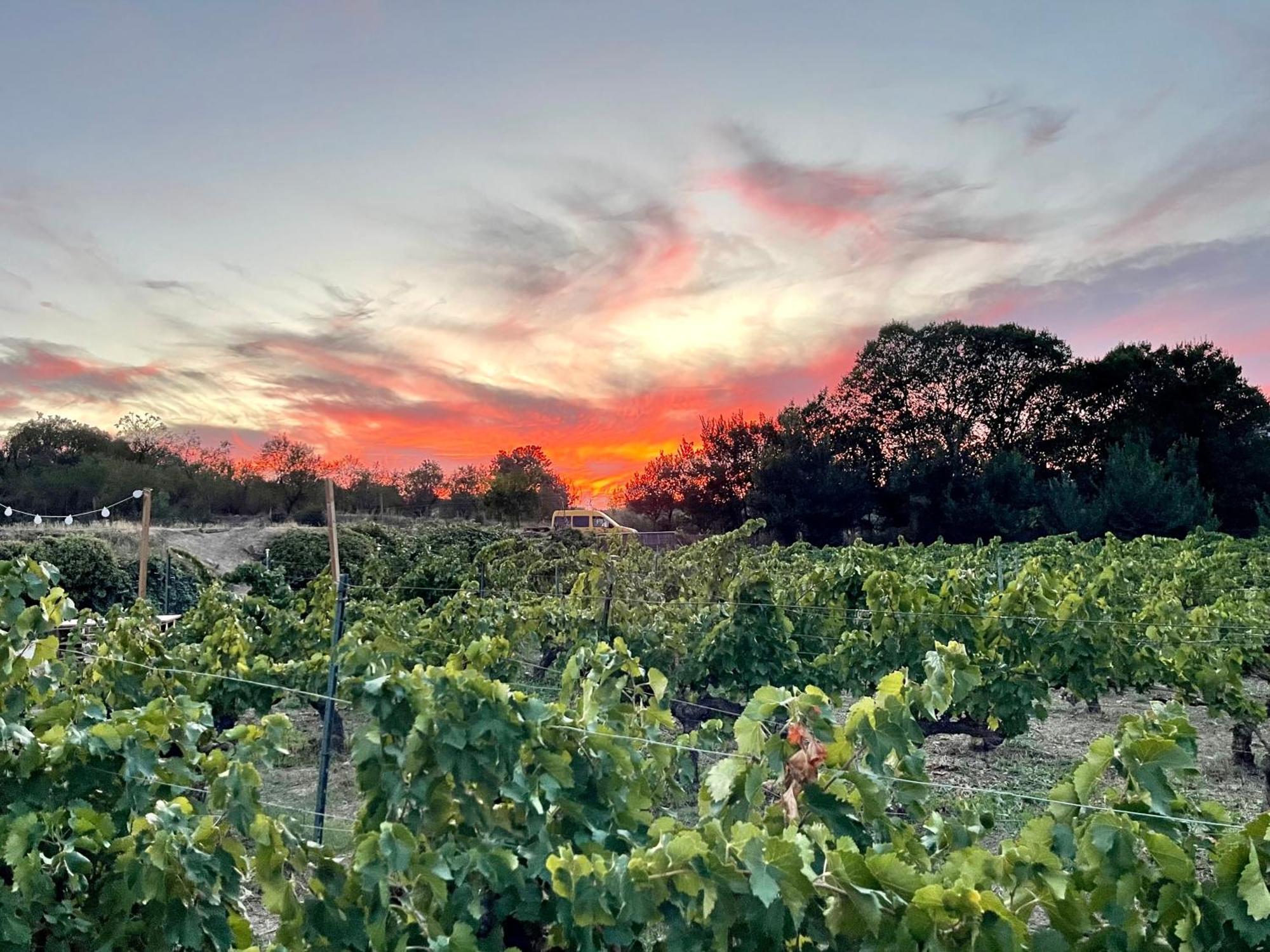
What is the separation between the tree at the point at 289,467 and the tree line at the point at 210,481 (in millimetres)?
42

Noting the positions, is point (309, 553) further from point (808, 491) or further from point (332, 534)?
point (808, 491)

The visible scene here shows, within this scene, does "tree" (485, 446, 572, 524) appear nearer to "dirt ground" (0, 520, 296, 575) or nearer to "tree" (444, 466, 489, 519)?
"tree" (444, 466, 489, 519)

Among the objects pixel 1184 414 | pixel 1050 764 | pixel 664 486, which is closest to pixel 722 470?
pixel 664 486

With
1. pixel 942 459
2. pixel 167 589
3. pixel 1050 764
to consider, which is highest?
pixel 942 459

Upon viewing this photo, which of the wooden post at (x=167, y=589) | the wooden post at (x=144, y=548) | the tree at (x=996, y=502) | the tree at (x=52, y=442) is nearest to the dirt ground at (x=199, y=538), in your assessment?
the wooden post at (x=167, y=589)

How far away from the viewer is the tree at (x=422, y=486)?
4400cm

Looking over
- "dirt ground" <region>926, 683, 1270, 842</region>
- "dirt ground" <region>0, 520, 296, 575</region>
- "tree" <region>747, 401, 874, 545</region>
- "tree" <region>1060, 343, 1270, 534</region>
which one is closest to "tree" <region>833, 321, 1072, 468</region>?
"tree" <region>1060, 343, 1270, 534</region>

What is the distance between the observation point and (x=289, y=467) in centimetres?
3697

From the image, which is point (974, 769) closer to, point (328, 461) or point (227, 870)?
point (227, 870)

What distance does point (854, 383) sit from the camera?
30.6 metres

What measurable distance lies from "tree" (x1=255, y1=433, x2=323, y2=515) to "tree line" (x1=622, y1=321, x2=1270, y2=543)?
15878mm

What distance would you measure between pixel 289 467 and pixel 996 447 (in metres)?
27.4

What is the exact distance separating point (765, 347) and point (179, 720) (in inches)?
648

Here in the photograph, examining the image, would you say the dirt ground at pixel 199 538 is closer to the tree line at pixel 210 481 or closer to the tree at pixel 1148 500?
the tree line at pixel 210 481
